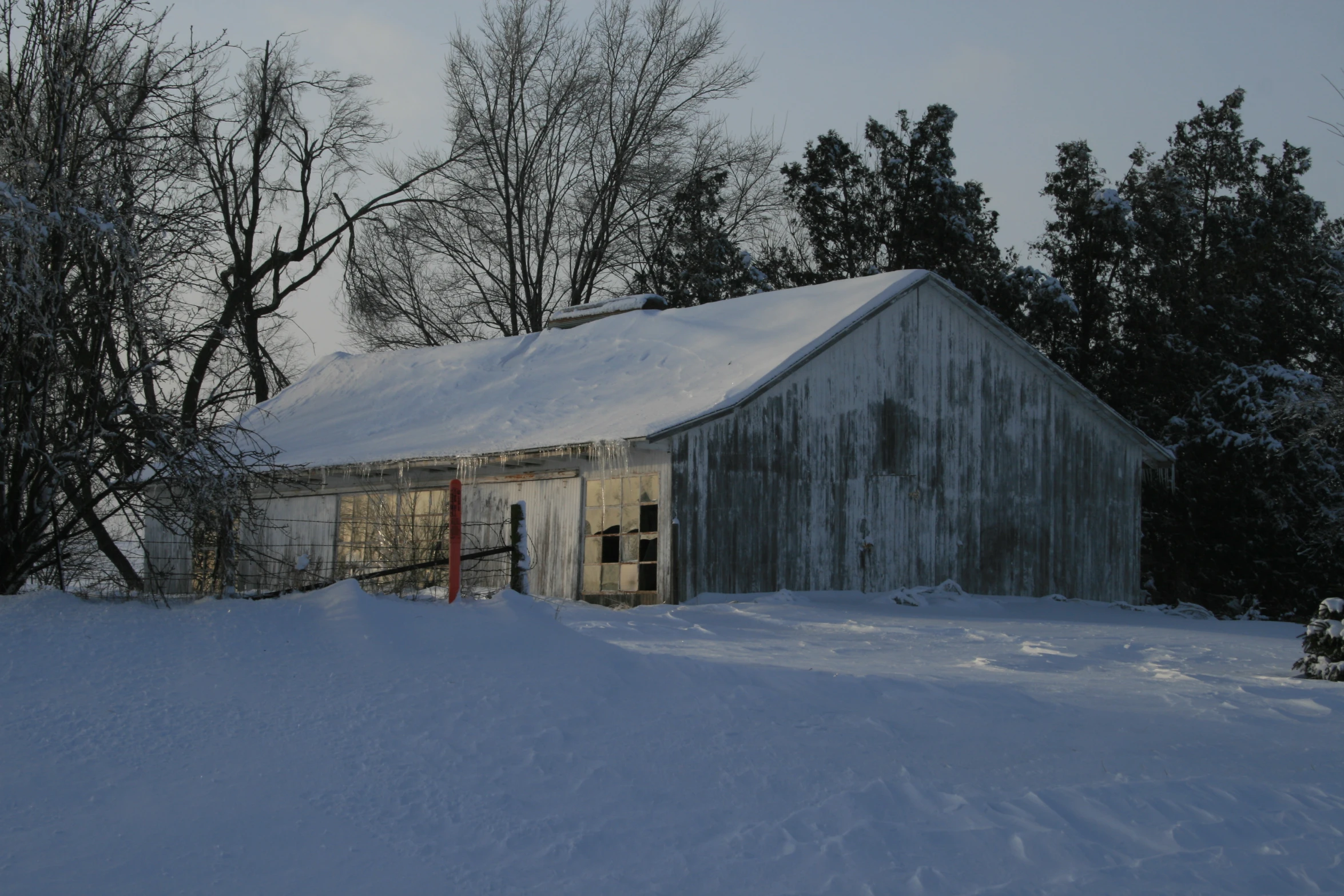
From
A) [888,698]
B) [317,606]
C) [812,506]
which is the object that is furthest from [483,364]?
[888,698]

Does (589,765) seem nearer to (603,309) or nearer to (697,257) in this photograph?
(603,309)

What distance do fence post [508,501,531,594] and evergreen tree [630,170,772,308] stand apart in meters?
21.8

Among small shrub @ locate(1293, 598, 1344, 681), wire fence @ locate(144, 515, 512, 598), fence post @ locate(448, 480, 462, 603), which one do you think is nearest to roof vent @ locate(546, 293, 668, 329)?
wire fence @ locate(144, 515, 512, 598)

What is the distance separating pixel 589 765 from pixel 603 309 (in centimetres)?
1639

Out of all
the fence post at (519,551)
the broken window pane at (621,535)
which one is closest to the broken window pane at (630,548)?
the broken window pane at (621,535)

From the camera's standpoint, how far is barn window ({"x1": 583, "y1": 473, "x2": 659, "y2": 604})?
1498 centimetres

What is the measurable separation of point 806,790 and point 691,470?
30.3 feet

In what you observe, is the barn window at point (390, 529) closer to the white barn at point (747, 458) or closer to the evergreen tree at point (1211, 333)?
the white barn at point (747, 458)

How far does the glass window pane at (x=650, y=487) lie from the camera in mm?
14914

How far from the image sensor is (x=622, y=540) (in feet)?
50.3

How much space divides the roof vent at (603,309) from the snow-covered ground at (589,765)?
498 inches

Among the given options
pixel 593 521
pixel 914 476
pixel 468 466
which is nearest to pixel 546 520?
pixel 593 521

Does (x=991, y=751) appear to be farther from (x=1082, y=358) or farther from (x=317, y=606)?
(x=1082, y=358)

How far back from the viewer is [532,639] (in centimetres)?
809
